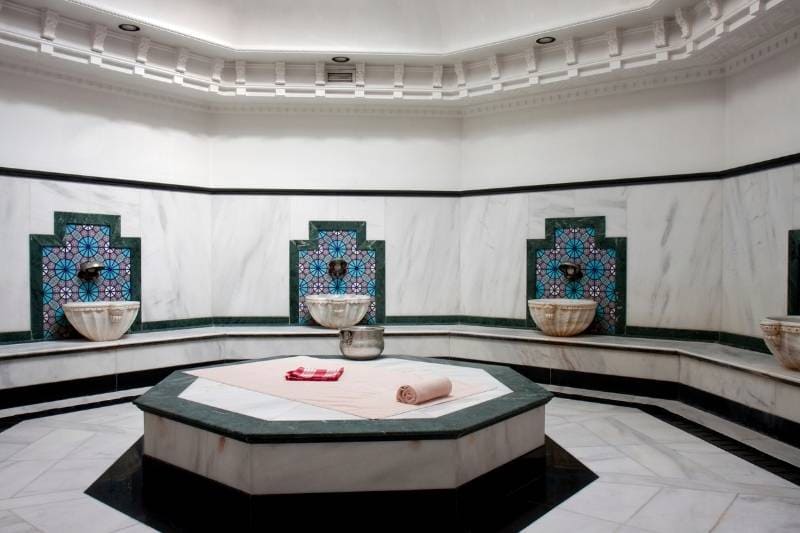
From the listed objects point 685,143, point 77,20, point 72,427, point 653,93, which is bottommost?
point 72,427

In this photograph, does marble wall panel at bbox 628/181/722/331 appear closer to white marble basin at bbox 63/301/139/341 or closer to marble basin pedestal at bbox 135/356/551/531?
marble basin pedestal at bbox 135/356/551/531

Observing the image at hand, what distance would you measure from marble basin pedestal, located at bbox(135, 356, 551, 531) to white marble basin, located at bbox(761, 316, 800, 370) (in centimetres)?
213

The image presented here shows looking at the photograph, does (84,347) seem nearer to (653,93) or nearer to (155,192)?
(155,192)

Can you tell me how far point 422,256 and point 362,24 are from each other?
268 cm

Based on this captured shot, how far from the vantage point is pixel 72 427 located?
4211mm

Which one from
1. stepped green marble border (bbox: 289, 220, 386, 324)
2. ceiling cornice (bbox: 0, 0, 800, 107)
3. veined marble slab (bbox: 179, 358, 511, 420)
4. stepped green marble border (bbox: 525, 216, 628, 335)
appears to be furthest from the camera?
stepped green marble border (bbox: 289, 220, 386, 324)

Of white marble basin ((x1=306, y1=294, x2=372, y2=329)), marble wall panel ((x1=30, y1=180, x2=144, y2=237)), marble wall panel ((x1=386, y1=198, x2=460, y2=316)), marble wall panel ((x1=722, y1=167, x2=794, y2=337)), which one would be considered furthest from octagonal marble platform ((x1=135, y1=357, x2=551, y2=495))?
marble wall panel ((x1=386, y1=198, x2=460, y2=316))

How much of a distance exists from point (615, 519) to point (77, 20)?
578 cm

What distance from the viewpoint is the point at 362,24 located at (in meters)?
6.27

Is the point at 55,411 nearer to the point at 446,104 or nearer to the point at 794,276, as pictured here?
the point at 446,104

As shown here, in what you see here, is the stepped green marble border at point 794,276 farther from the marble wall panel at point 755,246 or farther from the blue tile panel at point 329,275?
the blue tile panel at point 329,275

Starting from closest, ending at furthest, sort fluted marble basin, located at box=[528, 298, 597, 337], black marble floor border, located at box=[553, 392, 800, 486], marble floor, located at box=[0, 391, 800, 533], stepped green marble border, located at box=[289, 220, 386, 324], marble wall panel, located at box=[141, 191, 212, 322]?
marble floor, located at box=[0, 391, 800, 533] < black marble floor border, located at box=[553, 392, 800, 486] < fluted marble basin, located at box=[528, 298, 597, 337] < marble wall panel, located at box=[141, 191, 212, 322] < stepped green marble border, located at box=[289, 220, 386, 324]

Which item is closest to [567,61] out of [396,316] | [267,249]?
[396,316]

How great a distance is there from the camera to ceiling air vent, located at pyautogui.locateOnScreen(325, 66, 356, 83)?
6.42 meters
